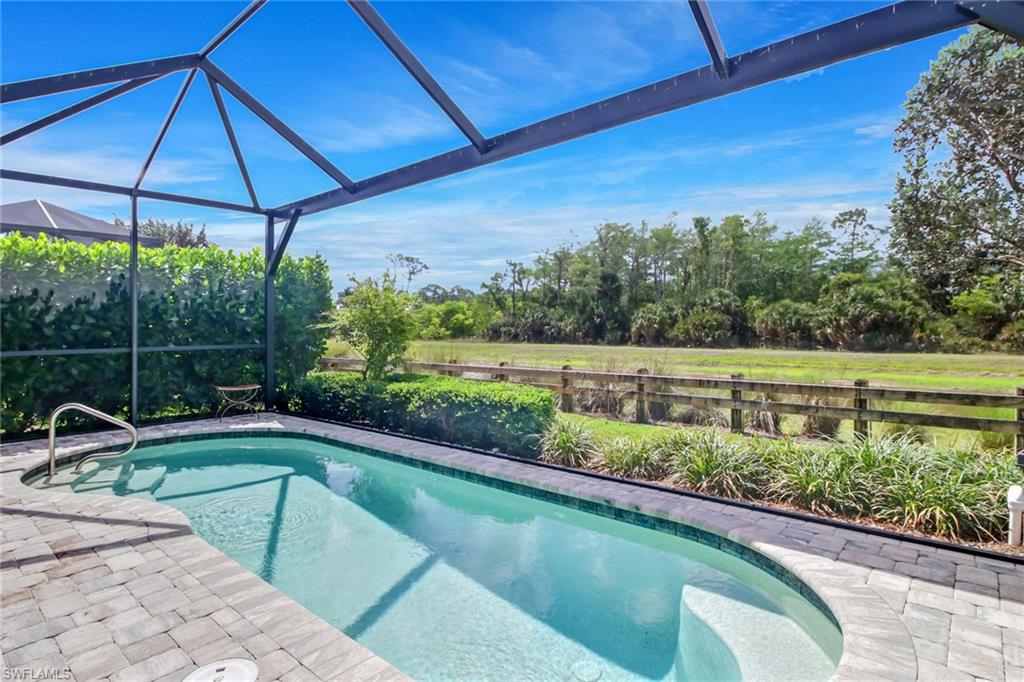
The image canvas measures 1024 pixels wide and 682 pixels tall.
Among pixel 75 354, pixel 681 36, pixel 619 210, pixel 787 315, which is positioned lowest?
pixel 75 354

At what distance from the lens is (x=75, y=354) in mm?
7172

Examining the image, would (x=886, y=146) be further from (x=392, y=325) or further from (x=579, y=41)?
(x=392, y=325)

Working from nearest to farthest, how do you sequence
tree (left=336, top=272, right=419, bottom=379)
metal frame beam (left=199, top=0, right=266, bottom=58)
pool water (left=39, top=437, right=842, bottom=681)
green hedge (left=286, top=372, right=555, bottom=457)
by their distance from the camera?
1. pool water (left=39, top=437, right=842, bottom=681)
2. metal frame beam (left=199, top=0, right=266, bottom=58)
3. green hedge (left=286, top=372, right=555, bottom=457)
4. tree (left=336, top=272, right=419, bottom=379)

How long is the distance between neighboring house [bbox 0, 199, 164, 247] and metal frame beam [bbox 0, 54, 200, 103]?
4.40 metres

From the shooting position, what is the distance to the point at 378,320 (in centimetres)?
841

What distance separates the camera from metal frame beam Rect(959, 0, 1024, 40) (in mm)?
2553

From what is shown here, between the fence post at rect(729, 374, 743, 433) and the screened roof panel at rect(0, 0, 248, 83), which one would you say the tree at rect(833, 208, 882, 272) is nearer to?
the fence post at rect(729, 374, 743, 433)

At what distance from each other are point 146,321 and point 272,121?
380 centimetres

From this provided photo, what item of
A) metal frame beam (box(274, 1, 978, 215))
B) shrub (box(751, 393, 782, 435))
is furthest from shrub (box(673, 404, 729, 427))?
metal frame beam (box(274, 1, 978, 215))

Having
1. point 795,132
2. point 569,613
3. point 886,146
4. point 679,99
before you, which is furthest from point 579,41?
point 795,132

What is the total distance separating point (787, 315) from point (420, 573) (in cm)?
886

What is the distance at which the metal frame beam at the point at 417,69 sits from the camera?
420 cm

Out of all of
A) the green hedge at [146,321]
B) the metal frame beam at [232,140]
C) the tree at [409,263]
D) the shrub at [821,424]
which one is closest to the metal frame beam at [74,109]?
the metal frame beam at [232,140]

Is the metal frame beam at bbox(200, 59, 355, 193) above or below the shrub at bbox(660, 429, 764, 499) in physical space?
above
